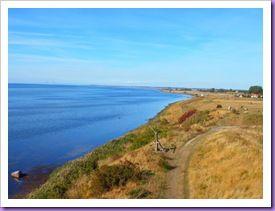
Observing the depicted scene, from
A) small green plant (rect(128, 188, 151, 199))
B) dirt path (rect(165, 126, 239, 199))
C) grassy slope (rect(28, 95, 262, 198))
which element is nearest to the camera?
grassy slope (rect(28, 95, 262, 198))

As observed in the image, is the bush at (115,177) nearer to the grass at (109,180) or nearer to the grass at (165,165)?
the grass at (109,180)

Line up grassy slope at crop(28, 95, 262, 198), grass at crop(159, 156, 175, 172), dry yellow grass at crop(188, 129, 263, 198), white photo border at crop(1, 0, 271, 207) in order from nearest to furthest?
white photo border at crop(1, 0, 271, 207), dry yellow grass at crop(188, 129, 263, 198), grassy slope at crop(28, 95, 262, 198), grass at crop(159, 156, 175, 172)

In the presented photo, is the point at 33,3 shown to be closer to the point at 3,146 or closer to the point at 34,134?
the point at 3,146

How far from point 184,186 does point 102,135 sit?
2288cm

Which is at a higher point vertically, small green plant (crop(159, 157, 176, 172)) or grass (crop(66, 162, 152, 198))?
small green plant (crop(159, 157, 176, 172))

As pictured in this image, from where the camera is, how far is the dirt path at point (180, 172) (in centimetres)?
1313

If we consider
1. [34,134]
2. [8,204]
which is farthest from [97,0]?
[34,134]

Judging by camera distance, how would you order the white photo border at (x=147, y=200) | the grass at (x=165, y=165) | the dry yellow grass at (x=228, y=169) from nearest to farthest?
the white photo border at (x=147, y=200)
the dry yellow grass at (x=228, y=169)
the grass at (x=165, y=165)

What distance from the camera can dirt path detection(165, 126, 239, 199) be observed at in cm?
1313

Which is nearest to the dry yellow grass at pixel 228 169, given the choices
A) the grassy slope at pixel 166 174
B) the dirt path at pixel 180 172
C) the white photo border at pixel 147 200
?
the grassy slope at pixel 166 174

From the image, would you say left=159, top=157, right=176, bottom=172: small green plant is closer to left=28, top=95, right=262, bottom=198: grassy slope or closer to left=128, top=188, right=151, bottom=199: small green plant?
left=28, top=95, right=262, bottom=198: grassy slope

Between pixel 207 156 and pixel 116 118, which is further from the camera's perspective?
pixel 116 118

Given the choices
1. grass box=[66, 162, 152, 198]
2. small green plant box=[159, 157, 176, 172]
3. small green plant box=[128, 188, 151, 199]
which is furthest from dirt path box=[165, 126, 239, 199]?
grass box=[66, 162, 152, 198]

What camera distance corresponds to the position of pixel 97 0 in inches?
422
